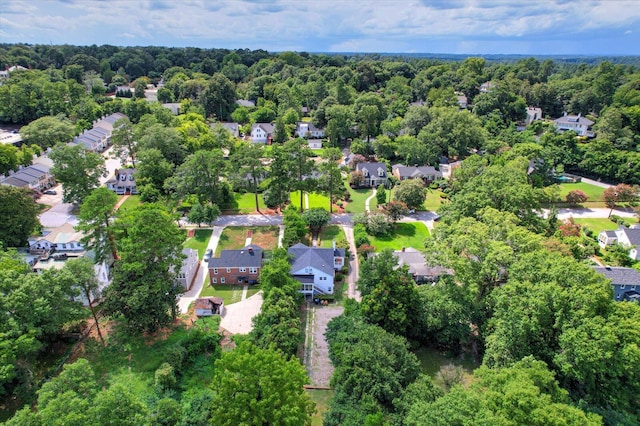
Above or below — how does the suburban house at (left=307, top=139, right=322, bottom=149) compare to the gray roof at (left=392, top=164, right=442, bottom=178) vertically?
above

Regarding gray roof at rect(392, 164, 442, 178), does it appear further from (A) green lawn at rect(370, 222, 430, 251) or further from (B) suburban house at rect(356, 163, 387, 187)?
(A) green lawn at rect(370, 222, 430, 251)

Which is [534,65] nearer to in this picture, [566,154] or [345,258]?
[566,154]

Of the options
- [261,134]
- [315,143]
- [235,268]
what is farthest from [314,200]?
[261,134]

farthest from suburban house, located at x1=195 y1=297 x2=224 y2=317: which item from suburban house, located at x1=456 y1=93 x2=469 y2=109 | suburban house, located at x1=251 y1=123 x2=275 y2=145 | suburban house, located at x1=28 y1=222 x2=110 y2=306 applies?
suburban house, located at x1=456 y1=93 x2=469 y2=109

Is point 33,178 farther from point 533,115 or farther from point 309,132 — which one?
point 533,115

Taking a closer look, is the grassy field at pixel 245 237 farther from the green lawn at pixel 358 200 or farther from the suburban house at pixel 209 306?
the green lawn at pixel 358 200
